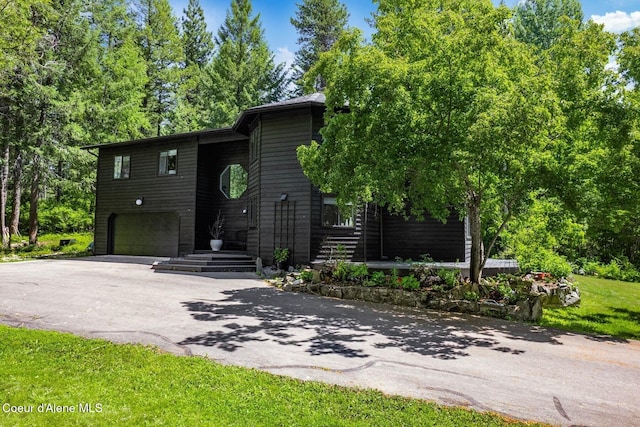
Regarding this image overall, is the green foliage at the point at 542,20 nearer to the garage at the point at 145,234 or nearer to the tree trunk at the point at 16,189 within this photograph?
the garage at the point at 145,234

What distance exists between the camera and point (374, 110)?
295 inches

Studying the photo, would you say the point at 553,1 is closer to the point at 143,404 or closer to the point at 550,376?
the point at 550,376

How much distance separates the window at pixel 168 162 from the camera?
16.0 m

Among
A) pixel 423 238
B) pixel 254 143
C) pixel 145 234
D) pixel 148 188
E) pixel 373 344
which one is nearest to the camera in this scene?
pixel 373 344

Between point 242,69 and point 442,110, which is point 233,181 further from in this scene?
point 242,69

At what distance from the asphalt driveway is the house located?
333 centimetres

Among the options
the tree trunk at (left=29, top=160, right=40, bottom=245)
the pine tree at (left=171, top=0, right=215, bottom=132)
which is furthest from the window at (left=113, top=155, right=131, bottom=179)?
the pine tree at (left=171, top=0, right=215, bottom=132)

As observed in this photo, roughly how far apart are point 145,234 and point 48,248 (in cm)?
600

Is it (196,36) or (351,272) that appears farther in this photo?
(196,36)

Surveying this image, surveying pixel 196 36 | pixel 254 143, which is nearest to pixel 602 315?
pixel 254 143

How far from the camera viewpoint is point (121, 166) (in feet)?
57.3

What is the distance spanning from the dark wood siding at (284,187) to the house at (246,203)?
0.03 meters

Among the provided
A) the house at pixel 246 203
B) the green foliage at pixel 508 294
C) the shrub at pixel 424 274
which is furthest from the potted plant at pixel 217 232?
the green foliage at pixel 508 294

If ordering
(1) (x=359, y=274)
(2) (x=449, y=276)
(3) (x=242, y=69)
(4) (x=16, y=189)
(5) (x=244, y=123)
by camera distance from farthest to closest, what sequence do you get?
(3) (x=242, y=69), (4) (x=16, y=189), (5) (x=244, y=123), (1) (x=359, y=274), (2) (x=449, y=276)
